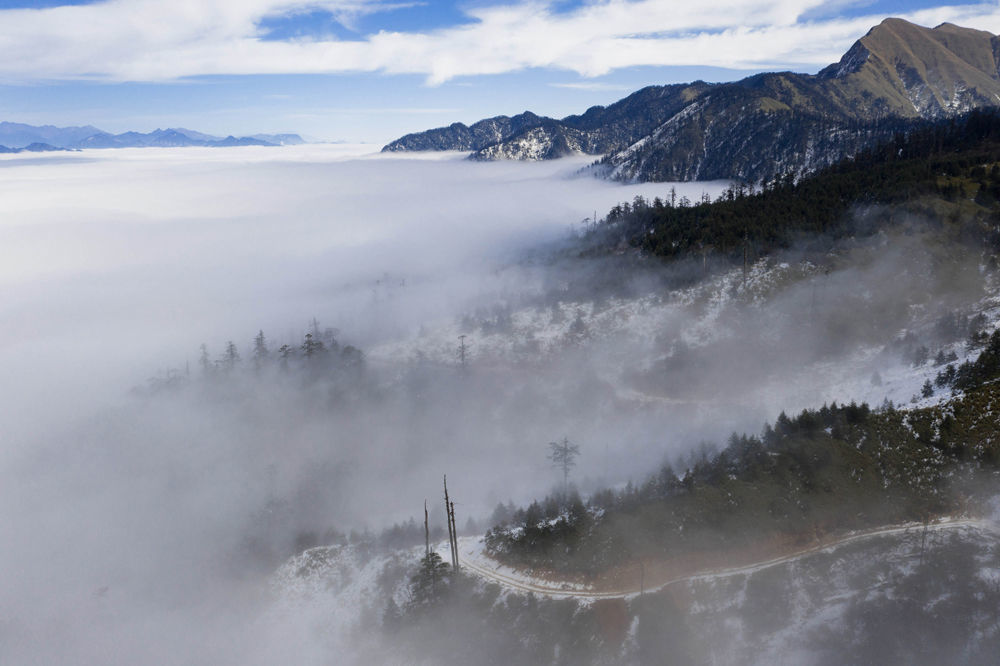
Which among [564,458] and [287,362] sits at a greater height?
[287,362]

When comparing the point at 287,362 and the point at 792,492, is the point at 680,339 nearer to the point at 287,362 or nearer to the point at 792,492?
the point at 792,492

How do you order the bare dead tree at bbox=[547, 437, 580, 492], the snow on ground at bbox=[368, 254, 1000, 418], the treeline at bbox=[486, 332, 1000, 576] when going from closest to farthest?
1. the treeline at bbox=[486, 332, 1000, 576]
2. the bare dead tree at bbox=[547, 437, 580, 492]
3. the snow on ground at bbox=[368, 254, 1000, 418]

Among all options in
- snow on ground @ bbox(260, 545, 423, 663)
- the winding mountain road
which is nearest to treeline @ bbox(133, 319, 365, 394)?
snow on ground @ bbox(260, 545, 423, 663)

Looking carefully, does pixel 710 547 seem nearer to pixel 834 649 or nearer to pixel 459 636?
pixel 834 649

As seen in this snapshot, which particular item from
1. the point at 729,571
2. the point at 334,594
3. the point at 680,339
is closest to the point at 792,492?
the point at 729,571

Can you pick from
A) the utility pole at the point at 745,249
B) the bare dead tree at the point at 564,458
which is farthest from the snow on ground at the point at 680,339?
the bare dead tree at the point at 564,458

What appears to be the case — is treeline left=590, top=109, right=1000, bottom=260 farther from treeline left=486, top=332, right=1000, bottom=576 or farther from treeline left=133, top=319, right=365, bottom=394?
treeline left=133, top=319, right=365, bottom=394

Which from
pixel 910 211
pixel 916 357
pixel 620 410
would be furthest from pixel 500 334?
pixel 910 211

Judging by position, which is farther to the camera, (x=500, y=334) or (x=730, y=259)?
(x=500, y=334)

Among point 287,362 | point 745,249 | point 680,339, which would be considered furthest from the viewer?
point 287,362
